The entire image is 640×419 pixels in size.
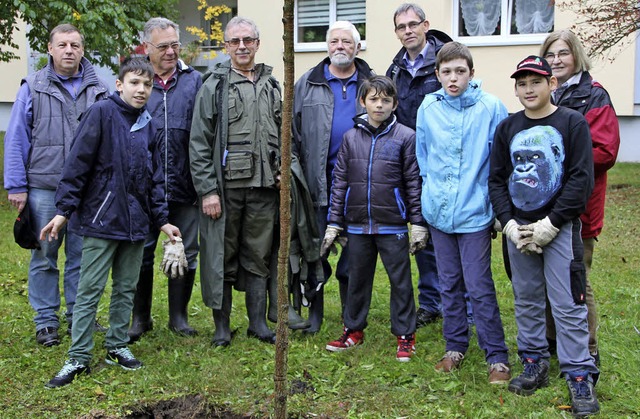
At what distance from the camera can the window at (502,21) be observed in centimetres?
1303

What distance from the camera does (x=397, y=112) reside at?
5.46m

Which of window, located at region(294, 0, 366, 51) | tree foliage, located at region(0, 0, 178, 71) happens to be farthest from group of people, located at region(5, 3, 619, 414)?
window, located at region(294, 0, 366, 51)

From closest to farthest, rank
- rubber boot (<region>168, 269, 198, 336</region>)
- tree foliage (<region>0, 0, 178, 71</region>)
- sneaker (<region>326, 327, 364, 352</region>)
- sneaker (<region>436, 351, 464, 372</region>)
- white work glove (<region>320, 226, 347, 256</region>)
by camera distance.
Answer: sneaker (<region>436, 351, 464, 372</region>) < white work glove (<region>320, 226, 347, 256</region>) < sneaker (<region>326, 327, 364, 352</region>) < rubber boot (<region>168, 269, 198, 336</region>) < tree foliage (<region>0, 0, 178, 71</region>)

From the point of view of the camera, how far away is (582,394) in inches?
159

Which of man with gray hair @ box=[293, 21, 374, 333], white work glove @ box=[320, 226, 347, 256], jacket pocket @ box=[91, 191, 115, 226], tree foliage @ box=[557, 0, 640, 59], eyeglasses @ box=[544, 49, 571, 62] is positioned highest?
tree foliage @ box=[557, 0, 640, 59]

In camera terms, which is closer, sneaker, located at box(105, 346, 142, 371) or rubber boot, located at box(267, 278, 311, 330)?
sneaker, located at box(105, 346, 142, 371)

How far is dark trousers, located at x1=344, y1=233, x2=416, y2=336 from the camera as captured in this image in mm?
4918

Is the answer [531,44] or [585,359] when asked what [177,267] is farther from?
[531,44]

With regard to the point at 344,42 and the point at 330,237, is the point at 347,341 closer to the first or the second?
the point at 330,237

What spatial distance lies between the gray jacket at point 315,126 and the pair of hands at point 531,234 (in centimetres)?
157

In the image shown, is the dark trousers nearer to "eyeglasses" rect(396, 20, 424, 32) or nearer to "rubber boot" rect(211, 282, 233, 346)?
"rubber boot" rect(211, 282, 233, 346)

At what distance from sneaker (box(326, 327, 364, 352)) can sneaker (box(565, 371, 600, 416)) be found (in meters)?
1.59

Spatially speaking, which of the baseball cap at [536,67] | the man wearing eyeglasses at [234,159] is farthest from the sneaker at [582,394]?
the man wearing eyeglasses at [234,159]

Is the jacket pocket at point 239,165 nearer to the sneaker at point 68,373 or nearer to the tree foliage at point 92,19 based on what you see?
the sneaker at point 68,373
